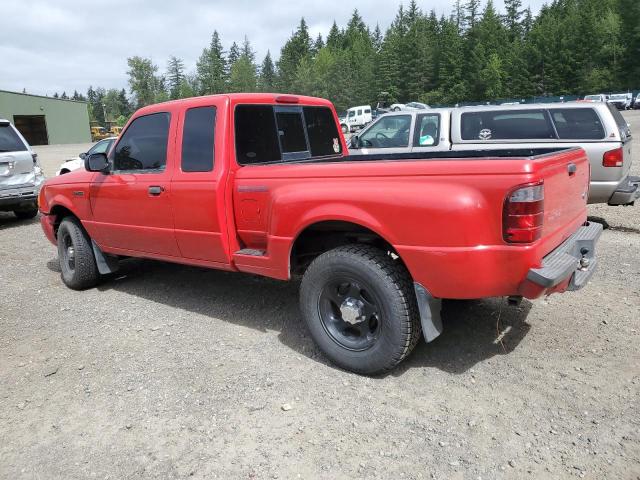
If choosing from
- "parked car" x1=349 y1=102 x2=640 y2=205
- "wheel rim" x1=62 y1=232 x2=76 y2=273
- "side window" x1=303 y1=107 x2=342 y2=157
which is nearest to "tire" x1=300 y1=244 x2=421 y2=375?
"side window" x1=303 y1=107 x2=342 y2=157

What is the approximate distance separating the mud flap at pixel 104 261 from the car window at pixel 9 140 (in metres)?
5.46

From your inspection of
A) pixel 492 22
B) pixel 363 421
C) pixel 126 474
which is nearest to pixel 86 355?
pixel 126 474

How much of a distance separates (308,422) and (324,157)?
2791 mm

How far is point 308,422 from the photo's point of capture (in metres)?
3.01

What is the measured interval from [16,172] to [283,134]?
7142mm

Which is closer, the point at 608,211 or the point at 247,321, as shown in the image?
the point at 247,321

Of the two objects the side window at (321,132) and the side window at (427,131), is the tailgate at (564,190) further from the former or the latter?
the side window at (427,131)

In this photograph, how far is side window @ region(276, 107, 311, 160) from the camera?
15.1ft

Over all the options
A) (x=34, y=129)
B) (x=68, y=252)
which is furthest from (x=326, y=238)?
(x=34, y=129)

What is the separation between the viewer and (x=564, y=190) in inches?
130

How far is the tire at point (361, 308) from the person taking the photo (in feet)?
10.5

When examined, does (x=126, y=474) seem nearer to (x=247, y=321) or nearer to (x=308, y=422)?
(x=308, y=422)

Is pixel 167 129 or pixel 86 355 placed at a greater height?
pixel 167 129

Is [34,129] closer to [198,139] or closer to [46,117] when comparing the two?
[46,117]
